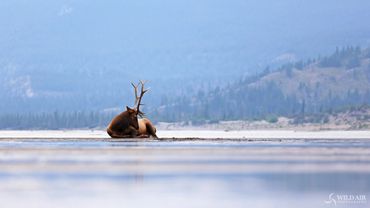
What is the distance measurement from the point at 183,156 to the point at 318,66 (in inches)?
Answer: 4511

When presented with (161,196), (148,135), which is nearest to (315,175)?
(161,196)

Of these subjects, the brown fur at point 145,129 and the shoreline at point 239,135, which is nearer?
the brown fur at point 145,129

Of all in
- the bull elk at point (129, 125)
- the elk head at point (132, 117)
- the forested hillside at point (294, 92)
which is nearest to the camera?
the elk head at point (132, 117)

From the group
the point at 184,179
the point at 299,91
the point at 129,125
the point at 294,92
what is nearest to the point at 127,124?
the point at 129,125

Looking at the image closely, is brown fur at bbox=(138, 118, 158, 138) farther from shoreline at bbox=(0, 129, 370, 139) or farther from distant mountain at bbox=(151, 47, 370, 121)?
distant mountain at bbox=(151, 47, 370, 121)

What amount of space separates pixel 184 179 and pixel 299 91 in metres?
119

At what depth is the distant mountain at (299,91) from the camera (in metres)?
138

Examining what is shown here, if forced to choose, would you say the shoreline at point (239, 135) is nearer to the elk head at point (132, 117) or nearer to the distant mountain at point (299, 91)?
the elk head at point (132, 117)

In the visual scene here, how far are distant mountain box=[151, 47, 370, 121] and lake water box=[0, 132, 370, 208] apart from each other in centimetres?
10291

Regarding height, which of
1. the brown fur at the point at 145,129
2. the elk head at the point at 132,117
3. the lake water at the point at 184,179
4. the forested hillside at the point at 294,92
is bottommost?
the lake water at the point at 184,179

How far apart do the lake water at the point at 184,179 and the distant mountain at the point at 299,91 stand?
103 metres

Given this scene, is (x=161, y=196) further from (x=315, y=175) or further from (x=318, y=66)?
(x=318, y=66)

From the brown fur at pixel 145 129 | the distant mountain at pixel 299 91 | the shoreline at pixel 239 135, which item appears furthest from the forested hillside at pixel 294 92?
the brown fur at pixel 145 129

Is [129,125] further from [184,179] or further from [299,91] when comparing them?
[299,91]
